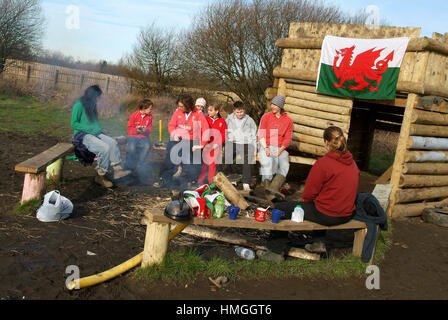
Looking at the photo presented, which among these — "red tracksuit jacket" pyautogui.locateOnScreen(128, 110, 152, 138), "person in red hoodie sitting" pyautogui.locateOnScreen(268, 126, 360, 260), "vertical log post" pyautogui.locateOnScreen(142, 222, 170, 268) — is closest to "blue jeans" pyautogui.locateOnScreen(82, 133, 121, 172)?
"red tracksuit jacket" pyautogui.locateOnScreen(128, 110, 152, 138)

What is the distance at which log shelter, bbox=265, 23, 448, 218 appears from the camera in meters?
7.78

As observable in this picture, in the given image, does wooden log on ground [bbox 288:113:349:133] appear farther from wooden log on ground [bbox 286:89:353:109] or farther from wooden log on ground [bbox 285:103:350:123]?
wooden log on ground [bbox 286:89:353:109]

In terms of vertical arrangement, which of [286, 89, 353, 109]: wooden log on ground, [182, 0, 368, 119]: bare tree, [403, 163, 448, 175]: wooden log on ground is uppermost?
[182, 0, 368, 119]: bare tree

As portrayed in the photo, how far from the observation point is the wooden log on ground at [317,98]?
8.81m

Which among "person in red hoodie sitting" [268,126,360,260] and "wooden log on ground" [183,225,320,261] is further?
"wooden log on ground" [183,225,320,261]

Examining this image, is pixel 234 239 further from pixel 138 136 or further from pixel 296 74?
pixel 296 74

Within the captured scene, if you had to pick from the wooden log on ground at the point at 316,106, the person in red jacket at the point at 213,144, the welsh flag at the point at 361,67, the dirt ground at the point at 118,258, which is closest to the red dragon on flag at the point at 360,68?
the welsh flag at the point at 361,67

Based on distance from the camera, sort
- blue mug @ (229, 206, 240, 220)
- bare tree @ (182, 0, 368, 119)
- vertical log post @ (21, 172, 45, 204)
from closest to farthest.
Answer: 1. blue mug @ (229, 206, 240, 220)
2. vertical log post @ (21, 172, 45, 204)
3. bare tree @ (182, 0, 368, 119)

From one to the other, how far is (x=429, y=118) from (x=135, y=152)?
19.2ft

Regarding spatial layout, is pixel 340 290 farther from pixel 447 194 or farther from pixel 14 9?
pixel 14 9

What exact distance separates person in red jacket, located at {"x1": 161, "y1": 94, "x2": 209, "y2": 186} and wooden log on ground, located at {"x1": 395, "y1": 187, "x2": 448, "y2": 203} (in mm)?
3894

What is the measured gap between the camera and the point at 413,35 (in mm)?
8078

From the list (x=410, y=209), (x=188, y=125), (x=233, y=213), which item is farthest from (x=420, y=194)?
(x=233, y=213)
